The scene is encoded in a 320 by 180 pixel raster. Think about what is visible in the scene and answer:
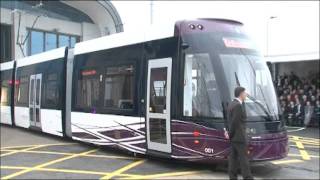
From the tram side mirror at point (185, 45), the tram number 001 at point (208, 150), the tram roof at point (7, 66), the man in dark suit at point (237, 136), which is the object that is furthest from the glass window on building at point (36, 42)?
the man in dark suit at point (237, 136)

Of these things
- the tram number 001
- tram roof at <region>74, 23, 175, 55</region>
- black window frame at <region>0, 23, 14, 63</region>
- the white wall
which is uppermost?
the white wall

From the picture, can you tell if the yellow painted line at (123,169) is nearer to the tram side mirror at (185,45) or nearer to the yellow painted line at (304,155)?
the tram side mirror at (185,45)

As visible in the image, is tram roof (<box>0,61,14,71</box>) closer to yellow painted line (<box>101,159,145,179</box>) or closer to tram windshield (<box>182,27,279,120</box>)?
yellow painted line (<box>101,159,145,179</box>)

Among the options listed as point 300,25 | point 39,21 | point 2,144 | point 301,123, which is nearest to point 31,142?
point 2,144

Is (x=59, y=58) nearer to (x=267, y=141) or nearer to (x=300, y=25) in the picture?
(x=267, y=141)

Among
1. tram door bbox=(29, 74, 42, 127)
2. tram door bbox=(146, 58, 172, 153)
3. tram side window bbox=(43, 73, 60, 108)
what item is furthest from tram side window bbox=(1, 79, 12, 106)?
tram door bbox=(146, 58, 172, 153)

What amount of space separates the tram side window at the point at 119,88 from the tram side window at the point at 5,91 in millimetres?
10130

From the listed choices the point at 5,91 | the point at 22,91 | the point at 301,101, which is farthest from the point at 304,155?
the point at 5,91

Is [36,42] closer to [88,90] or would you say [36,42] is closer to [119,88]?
[88,90]

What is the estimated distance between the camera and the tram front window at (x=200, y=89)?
1036 centimetres

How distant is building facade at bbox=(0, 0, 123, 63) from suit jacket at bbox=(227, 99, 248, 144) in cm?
2638

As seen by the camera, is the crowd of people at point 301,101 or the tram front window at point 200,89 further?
the crowd of people at point 301,101

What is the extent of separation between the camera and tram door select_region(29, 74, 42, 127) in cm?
1839

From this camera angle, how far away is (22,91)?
2039 centimetres
